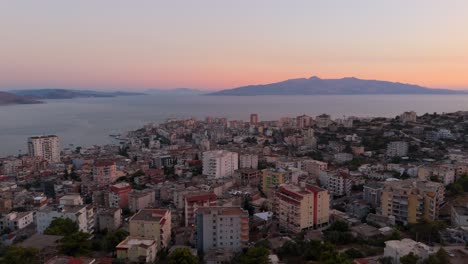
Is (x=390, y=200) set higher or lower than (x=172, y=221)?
higher

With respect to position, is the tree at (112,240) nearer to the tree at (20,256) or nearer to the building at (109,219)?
the tree at (20,256)

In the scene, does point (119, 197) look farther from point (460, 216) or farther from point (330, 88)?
point (330, 88)

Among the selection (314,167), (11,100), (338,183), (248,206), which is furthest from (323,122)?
(11,100)

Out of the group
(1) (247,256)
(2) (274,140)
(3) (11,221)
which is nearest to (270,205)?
(1) (247,256)

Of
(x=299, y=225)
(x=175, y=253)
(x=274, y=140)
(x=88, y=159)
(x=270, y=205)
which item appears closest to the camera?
(x=175, y=253)

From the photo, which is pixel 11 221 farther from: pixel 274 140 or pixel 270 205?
pixel 274 140

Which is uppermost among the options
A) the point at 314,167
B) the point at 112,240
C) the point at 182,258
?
the point at 182,258

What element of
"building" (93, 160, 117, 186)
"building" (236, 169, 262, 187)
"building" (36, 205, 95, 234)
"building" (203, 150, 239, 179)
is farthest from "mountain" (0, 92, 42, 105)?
"building" (36, 205, 95, 234)
